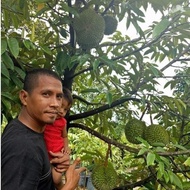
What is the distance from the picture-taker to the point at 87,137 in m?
3.79

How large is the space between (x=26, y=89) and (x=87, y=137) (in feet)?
9.83

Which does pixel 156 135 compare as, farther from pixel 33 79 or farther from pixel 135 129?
pixel 33 79

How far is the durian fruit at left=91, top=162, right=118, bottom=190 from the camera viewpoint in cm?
125

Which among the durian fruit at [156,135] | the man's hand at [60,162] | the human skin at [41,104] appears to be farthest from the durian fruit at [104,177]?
the human skin at [41,104]

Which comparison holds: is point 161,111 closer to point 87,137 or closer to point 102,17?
point 102,17

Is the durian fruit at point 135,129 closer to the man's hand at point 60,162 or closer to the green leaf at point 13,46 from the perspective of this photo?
the man's hand at point 60,162

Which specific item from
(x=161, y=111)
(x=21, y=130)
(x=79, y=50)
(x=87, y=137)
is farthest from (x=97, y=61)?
(x=87, y=137)

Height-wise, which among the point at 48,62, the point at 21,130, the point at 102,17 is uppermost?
the point at 102,17

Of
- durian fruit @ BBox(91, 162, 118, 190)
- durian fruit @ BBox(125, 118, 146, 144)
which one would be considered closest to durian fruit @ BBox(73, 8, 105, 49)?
durian fruit @ BBox(125, 118, 146, 144)

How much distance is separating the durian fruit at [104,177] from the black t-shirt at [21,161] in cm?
53

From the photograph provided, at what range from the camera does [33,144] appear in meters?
0.72

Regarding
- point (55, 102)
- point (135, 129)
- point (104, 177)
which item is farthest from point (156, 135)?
point (55, 102)

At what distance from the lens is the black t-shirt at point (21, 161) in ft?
2.22

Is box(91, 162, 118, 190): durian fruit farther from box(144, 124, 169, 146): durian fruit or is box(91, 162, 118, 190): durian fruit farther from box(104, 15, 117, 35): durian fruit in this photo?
box(104, 15, 117, 35): durian fruit
